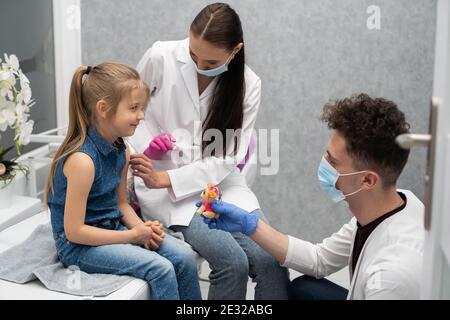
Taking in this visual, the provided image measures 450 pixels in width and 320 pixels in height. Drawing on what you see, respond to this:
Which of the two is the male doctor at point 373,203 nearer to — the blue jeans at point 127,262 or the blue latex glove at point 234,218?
the blue latex glove at point 234,218

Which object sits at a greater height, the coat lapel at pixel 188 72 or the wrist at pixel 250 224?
the coat lapel at pixel 188 72

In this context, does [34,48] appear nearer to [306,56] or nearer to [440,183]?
[306,56]

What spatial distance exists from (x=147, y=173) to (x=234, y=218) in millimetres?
308

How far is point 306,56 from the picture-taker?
2.73 metres

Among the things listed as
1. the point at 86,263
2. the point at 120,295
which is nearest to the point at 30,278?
the point at 86,263

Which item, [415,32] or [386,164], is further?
[415,32]

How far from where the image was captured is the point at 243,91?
1.96 m

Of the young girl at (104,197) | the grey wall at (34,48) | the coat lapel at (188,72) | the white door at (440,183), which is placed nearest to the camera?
the white door at (440,183)

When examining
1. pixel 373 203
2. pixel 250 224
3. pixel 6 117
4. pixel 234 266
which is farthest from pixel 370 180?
pixel 6 117

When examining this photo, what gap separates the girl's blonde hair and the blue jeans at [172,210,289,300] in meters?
0.43

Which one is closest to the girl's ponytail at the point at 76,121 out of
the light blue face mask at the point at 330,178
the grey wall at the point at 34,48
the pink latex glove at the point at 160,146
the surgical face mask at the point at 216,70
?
the pink latex glove at the point at 160,146

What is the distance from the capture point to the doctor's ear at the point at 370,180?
1.47 m

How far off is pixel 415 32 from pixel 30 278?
72.7 inches
